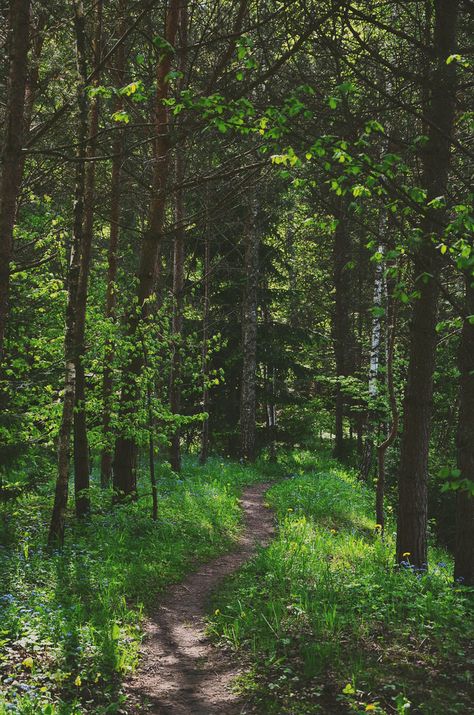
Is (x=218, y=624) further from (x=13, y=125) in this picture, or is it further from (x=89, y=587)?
(x=13, y=125)

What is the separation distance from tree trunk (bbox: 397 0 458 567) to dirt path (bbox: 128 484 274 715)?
291 cm

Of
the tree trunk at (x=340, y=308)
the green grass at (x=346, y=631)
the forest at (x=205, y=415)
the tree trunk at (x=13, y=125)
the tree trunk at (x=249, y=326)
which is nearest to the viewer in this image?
the green grass at (x=346, y=631)

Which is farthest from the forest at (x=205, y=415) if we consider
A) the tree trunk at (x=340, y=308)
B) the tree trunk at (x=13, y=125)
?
the tree trunk at (x=340, y=308)

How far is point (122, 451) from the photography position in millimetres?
11039

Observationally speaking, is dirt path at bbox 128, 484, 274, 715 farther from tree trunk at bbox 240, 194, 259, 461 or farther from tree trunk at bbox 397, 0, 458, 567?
tree trunk at bbox 240, 194, 259, 461

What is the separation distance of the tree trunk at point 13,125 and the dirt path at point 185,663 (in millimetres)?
4078

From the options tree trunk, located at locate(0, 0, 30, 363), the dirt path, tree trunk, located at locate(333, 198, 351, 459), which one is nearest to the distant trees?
tree trunk, located at locate(0, 0, 30, 363)

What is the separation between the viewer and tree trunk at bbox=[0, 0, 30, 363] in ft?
18.6

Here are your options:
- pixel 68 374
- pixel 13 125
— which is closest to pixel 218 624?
pixel 68 374

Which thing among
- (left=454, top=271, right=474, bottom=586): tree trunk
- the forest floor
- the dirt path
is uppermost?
(left=454, top=271, right=474, bottom=586): tree trunk

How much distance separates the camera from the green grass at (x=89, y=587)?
4961 mm

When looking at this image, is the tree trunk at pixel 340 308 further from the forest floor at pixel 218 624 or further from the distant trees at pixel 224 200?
the forest floor at pixel 218 624

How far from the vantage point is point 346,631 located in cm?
602

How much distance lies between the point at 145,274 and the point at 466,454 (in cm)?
637
